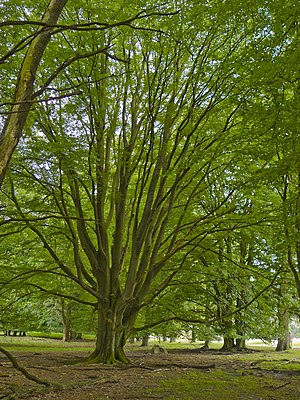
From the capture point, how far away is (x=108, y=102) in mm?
11047

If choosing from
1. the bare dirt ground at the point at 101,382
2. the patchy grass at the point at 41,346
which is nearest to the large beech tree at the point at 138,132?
the bare dirt ground at the point at 101,382

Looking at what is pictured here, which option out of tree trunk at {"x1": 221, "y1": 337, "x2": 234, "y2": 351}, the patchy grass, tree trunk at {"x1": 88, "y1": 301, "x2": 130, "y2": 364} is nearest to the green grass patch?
tree trunk at {"x1": 88, "y1": 301, "x2": 130, "y2": 364}

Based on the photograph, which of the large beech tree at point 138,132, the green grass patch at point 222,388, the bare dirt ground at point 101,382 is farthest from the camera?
the large beech tree at point 138,132

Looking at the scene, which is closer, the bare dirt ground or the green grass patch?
the bare dirt ground

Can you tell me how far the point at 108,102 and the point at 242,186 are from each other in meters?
4.49

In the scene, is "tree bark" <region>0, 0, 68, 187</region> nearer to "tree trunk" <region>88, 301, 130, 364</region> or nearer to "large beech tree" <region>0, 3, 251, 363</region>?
"large beech tree" <region>0, 3, 251, 363</region>

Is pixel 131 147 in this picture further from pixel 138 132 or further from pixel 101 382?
pixel 101 382

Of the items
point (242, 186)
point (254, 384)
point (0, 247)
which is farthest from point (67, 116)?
point (254, 384)

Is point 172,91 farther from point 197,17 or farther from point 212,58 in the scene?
point 197,17

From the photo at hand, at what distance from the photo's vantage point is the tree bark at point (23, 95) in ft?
8.50

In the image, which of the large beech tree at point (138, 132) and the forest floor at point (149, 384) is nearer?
the forest floor at point (149, 384)

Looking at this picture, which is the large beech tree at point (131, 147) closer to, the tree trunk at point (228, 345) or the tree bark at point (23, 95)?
the tree bark at point (23, 95)

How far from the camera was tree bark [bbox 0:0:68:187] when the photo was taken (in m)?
2.59

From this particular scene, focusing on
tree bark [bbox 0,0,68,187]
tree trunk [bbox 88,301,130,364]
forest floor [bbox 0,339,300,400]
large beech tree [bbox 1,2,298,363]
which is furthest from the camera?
tree trunk [bbox 88,301,130,364]
